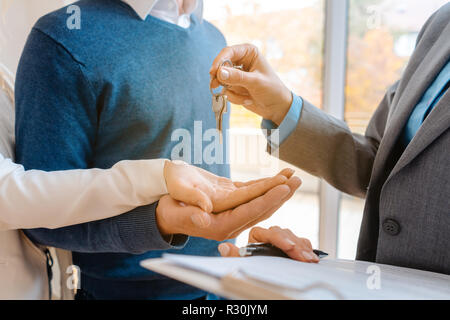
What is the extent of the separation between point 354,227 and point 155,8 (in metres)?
0.74

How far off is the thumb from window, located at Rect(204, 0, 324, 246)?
71 millimetres

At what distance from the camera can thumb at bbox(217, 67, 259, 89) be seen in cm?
38

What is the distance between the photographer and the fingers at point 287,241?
358 millimetres

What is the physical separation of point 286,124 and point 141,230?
276mm

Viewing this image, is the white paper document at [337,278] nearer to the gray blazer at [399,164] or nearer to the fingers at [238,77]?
the gray blazer at [399,164]

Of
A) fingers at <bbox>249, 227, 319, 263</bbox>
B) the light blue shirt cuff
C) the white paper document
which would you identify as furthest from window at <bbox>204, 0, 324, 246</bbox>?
the white paper document

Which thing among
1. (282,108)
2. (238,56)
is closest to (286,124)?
(282,108)

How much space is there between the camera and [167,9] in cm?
45

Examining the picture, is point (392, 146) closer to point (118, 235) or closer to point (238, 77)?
point (238, 77)

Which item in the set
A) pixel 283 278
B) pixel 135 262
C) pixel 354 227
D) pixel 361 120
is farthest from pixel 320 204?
pixel 283 278

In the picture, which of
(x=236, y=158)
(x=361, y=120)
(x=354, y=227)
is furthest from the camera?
(x=354, y=227)

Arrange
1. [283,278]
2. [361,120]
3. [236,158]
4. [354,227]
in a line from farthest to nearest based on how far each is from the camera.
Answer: [354,227] < [361,120] < [236,158] < [283,278]
